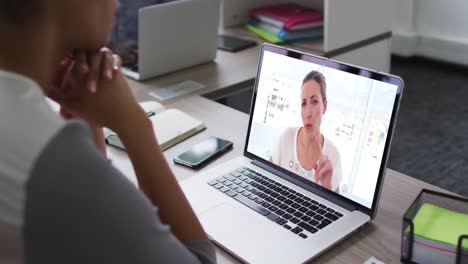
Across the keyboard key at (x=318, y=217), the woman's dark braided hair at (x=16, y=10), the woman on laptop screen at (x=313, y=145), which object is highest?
the woman's dark braided hair at (x=16, y=10)

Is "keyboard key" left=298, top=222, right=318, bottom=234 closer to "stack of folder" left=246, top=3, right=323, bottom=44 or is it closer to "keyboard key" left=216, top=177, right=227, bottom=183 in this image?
"keyboard key" left=216, top=177, right=227, bottom=183

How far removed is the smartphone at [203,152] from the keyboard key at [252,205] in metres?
0.21

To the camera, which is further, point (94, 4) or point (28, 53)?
point (94, 4)

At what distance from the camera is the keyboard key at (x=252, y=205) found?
41.0 inches

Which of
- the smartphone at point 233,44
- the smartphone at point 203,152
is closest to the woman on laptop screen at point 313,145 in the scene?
the smartphone at point 203,152

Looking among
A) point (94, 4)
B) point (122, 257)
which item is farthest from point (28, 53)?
point (122, 257)

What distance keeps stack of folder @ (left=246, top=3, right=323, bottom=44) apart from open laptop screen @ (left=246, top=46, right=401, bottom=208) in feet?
3.52

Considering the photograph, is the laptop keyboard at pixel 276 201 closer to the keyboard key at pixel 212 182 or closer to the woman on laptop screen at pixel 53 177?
the keyboard key at pixel 212 182

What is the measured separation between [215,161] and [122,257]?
736 mm

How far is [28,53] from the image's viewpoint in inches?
23.8

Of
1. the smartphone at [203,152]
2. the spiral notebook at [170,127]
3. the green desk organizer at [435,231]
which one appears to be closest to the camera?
the green desk organizer at [435,231]

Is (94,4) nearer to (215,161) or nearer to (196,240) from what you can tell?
(196,240)

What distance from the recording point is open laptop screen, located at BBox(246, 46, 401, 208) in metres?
0.99

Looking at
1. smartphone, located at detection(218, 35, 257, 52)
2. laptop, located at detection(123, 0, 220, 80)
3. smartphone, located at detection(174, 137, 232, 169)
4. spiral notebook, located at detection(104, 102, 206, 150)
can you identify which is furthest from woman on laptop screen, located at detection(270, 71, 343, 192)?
smartphone, located at detection(218, 35, 257, 52)
